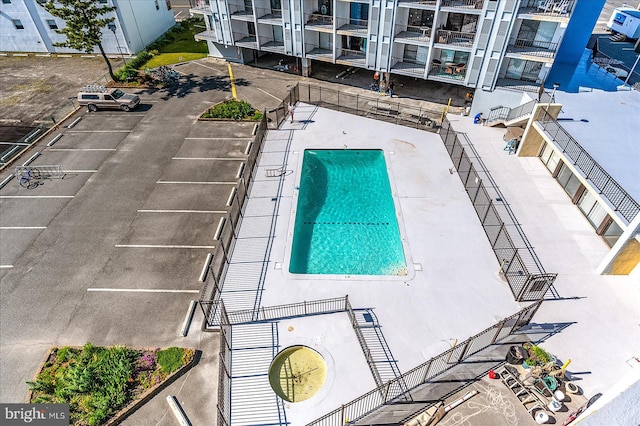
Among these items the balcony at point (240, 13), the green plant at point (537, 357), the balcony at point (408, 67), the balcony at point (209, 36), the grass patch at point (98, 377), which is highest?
the balcony at point (240, 13)

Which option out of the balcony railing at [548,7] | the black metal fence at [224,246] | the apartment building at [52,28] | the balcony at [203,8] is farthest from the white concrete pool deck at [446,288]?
the apartment building at [52,28]

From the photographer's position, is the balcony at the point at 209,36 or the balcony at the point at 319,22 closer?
the balcony at the point at 319,22

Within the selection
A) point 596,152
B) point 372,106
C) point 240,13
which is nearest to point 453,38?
point 372,106

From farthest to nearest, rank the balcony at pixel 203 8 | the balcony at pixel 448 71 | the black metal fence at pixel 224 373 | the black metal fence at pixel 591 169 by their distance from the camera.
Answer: the balcony at pixel 203 8, the balcony at pixel 448 71, the black metal fence at pixel 591 169, the black metal fence at pixel 224 373

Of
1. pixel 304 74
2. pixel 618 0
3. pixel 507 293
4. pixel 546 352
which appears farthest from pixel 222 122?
pixel 618 0

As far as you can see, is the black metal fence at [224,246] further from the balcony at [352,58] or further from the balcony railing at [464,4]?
the balcony railing at [464,4]

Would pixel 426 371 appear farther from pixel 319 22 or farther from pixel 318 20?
pixel 318 20

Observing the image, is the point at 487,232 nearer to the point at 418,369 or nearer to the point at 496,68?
the point at 418,369
